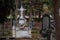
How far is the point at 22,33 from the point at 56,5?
0.55 meters

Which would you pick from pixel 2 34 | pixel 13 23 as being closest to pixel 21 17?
pixel 13 23

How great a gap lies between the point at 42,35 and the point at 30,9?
14.4 inches

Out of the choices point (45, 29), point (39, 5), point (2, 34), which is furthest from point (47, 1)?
point (2, 34)

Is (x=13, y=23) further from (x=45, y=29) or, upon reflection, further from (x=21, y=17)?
(x=45, y=29)

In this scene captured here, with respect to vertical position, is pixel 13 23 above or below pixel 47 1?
below

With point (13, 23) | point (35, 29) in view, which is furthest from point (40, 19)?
point (13, 23)

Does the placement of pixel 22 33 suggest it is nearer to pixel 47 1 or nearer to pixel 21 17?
pixel 21 17

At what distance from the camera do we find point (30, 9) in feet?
10.4

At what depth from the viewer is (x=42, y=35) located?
3191 millimetres

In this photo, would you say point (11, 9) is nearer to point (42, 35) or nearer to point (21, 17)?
point (21, 17)

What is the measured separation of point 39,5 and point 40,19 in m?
0.18

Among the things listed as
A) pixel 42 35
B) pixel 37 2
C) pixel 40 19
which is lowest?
pixel 42 35

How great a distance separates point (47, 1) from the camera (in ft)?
10.5

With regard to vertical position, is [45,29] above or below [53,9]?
below
